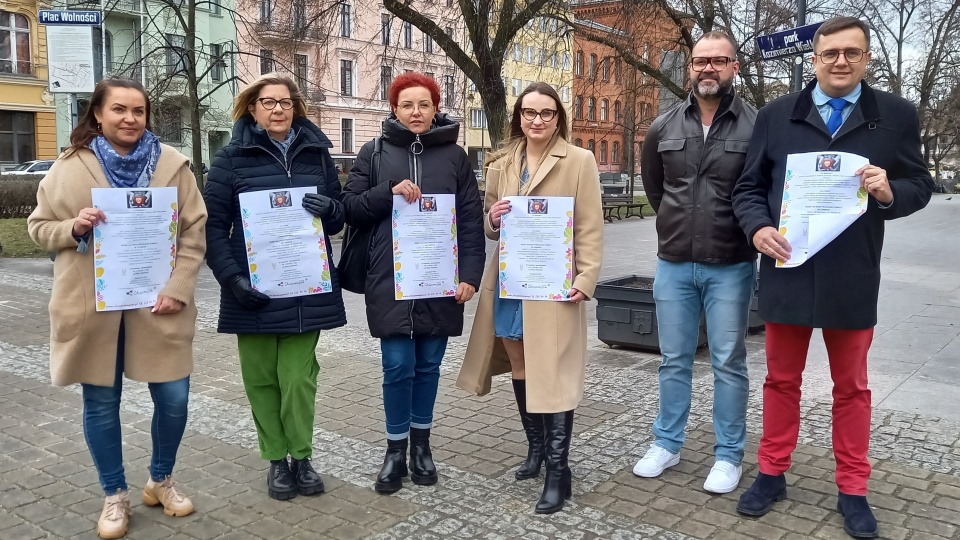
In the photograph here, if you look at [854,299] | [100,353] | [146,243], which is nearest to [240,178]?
[146,243]

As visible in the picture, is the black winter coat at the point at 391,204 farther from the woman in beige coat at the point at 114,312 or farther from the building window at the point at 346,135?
the building window at the point at 346,135

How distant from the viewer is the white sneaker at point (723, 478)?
4.12 m

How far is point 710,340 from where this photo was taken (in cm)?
427

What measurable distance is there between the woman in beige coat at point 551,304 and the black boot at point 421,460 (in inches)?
24.2

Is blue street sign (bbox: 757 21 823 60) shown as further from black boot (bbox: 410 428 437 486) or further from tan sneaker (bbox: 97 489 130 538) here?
tan sneaker (bbox: 97 489 130 538)

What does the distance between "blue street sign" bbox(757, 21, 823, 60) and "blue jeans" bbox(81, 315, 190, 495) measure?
6437 mm

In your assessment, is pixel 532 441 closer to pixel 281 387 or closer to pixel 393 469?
pixel 393 469

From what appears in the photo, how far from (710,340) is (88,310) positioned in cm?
306

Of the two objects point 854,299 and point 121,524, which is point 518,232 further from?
point 121,524

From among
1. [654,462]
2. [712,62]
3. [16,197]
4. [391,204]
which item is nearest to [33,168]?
[16,197]

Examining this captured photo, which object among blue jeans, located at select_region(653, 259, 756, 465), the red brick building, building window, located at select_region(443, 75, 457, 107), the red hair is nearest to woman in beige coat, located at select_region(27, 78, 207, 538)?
the red hair

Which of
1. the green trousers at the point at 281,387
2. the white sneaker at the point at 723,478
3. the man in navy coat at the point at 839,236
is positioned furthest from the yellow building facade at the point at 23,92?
the man in navy coat at the point at 839,236

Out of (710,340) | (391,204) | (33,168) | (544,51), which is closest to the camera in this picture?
(391,204)

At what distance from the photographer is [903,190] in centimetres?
349
